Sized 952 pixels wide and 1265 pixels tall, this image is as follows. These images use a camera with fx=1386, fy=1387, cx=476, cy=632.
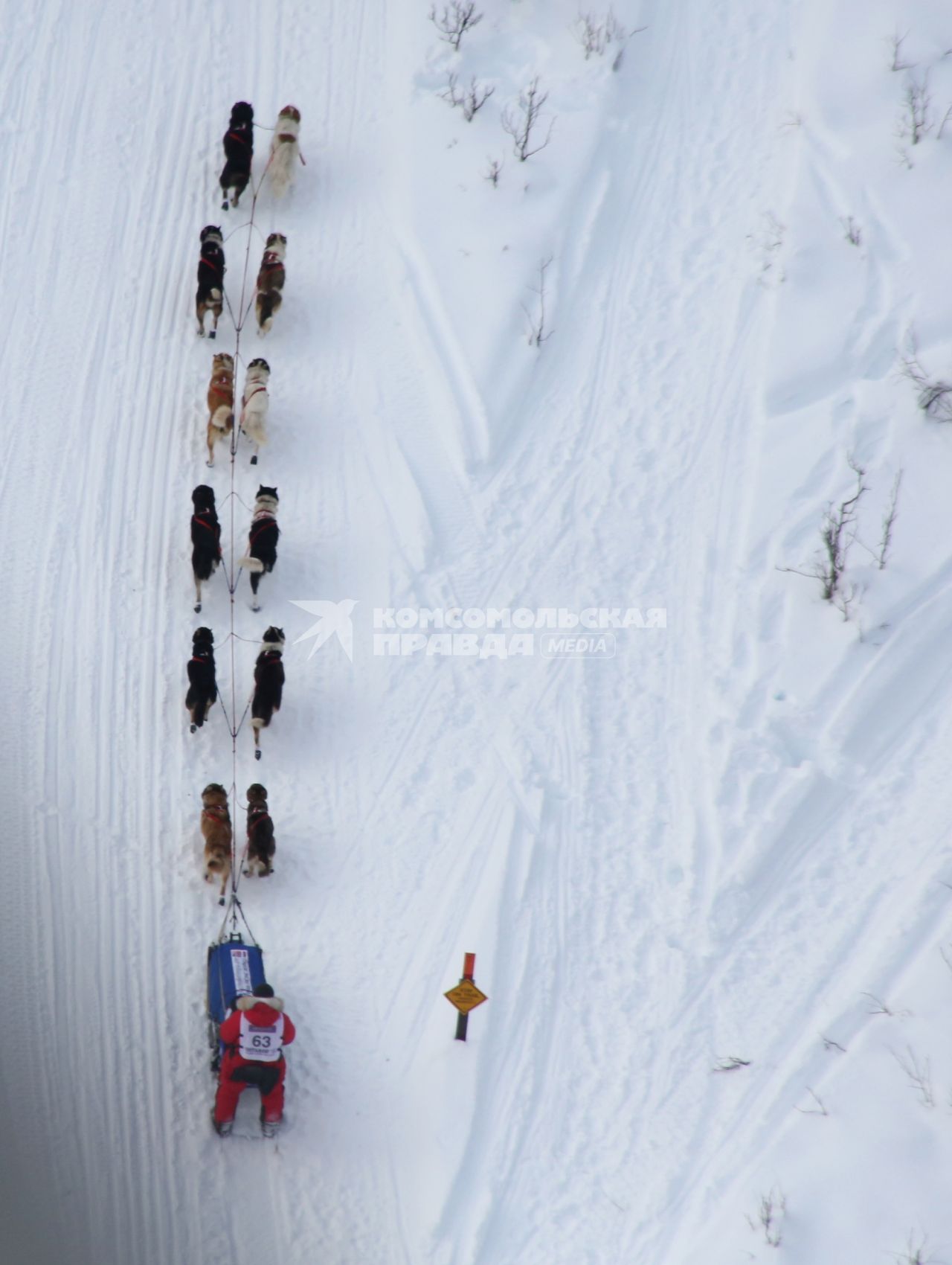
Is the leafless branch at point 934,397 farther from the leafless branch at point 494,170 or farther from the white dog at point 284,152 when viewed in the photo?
the white dog at point 284,152

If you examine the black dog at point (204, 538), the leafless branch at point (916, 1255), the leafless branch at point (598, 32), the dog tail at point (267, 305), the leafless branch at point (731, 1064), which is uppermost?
the leafless branch at point (598, 32)

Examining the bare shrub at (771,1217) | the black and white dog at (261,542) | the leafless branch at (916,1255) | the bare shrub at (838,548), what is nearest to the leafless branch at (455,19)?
the black and white dog at (261,542)

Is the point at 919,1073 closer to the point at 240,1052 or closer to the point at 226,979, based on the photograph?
the point at 240,1052

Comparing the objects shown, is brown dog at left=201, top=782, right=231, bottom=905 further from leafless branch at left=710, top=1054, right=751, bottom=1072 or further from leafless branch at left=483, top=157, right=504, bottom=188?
leafless branch at left=483, top=157, right=504, bottom=188

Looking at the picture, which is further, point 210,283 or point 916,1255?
point 210,283

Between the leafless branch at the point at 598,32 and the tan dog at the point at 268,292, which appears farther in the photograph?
the leafless branch at the point at 598,32

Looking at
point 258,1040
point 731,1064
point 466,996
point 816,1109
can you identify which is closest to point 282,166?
point 466,996

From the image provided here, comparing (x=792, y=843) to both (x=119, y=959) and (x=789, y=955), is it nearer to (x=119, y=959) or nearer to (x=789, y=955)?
(x=789, y=955)
